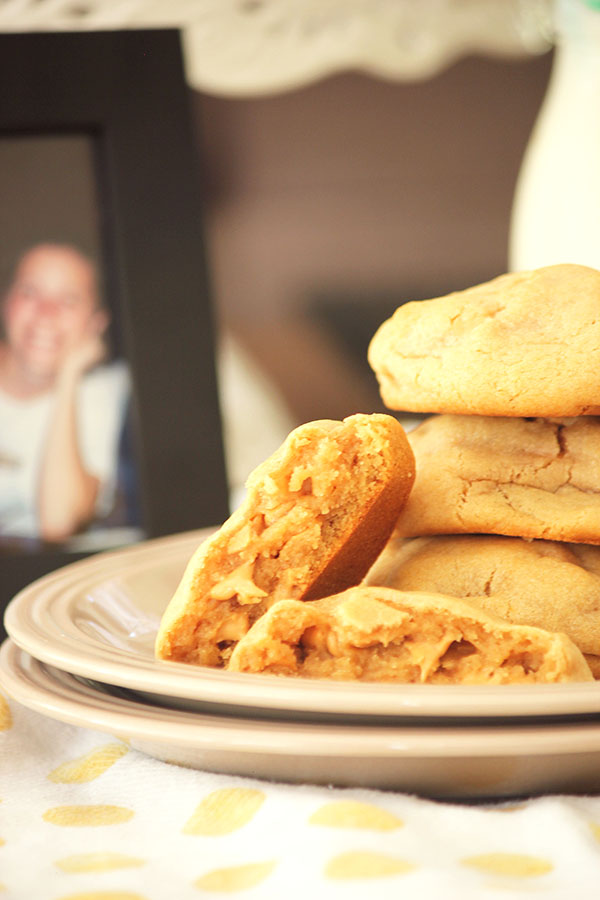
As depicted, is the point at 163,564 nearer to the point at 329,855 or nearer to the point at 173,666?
the point at 173,666

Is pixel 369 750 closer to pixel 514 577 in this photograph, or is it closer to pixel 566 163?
pixel 514 577

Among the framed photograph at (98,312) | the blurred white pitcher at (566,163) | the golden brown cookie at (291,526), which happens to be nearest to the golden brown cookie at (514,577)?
the golden brown cookie at (291,526)

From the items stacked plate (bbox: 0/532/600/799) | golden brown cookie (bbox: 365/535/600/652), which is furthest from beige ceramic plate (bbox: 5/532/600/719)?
golden brown cookie (bbox: 365/535/600/652)

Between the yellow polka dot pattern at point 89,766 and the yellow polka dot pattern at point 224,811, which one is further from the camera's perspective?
the yellow polka dot pattern at point 89,766

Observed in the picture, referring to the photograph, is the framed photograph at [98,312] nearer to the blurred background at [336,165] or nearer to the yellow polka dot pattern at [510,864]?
the blurred background at [336,165]

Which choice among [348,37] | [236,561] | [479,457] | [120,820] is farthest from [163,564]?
[348,37]

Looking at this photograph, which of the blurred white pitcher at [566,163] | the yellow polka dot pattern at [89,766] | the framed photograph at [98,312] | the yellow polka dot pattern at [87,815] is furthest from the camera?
the blurred white pitcher at [566,163]
